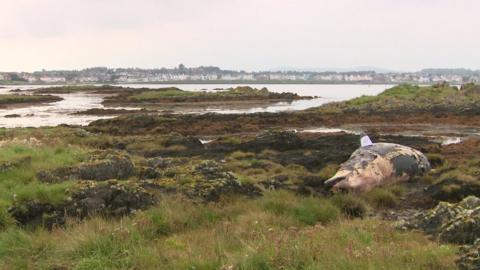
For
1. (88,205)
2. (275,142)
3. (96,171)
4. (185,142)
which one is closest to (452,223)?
(88,205)

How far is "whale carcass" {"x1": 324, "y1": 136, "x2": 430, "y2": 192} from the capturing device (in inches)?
456

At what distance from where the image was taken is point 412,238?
689 cm

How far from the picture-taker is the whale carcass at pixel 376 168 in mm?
11570

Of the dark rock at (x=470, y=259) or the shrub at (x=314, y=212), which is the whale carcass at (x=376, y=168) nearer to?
the shrub at (x=314, y=212)

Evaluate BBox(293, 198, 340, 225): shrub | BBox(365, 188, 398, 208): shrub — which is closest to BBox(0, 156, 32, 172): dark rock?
BBox(293, 198, 340, 225): shrub

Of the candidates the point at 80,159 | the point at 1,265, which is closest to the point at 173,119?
the point at 80,159

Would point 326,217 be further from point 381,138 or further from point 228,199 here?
point 381,138

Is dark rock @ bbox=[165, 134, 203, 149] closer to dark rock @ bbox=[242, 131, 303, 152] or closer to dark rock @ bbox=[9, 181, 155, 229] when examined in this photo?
dark rock @ bbox=[242, 131, 303, 152]

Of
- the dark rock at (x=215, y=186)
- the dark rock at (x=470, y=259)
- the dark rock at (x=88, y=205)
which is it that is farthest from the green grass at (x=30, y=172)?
the dark rock at (x=470, y=259)

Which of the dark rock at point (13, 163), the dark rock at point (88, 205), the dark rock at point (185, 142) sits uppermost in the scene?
the dark rock at point (13, 163)

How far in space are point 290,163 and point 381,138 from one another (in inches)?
342

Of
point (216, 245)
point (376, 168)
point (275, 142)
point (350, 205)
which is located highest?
point (216, 245)

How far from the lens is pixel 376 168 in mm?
12383

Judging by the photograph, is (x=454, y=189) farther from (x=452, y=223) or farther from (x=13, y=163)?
(x=13, y=163)
